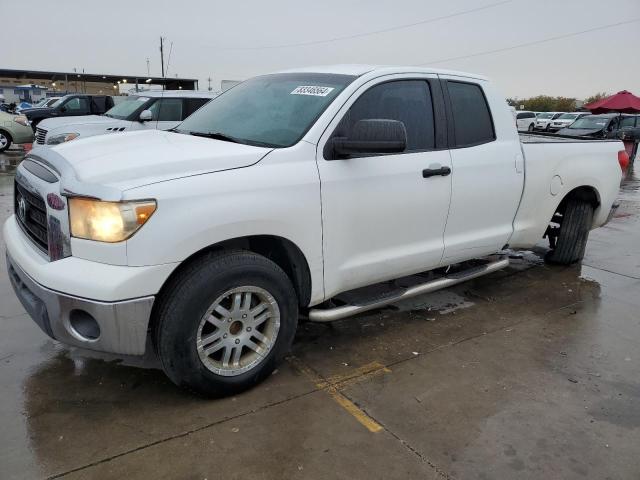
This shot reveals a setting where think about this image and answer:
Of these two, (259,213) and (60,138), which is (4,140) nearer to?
(60,138)

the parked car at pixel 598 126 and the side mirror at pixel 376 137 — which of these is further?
the parked car at pixel 598 126

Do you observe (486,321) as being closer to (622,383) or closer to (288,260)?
(622,383)

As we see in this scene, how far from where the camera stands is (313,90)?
11.9ft

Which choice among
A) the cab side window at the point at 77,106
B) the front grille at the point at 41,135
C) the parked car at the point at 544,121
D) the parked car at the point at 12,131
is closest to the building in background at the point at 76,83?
the parked car at the point at 544,121

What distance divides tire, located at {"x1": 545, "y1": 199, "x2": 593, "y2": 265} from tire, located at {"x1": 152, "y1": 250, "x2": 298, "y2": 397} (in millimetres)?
3627

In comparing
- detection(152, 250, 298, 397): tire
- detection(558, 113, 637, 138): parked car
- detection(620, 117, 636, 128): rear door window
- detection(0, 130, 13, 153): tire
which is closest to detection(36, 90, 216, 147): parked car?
detection(0, 130, 13, 153): tire

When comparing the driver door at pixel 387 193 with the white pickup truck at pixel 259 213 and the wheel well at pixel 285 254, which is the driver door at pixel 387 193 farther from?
the wheel well at pixel 285 254

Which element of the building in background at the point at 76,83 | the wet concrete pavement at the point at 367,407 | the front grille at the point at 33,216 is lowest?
the wet concrete pavement at the point at 367,407

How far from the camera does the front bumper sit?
2598mm

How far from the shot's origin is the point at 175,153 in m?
3.00

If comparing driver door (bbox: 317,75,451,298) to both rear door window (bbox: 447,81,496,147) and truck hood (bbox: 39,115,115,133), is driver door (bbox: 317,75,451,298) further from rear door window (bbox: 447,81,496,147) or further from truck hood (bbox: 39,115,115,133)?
truck hood (bbox: 39,115,115,133)

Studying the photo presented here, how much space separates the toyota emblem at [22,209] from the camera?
330cm

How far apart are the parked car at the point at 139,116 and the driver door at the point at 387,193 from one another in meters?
7.61

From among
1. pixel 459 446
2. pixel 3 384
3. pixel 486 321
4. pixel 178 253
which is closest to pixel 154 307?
pixel 178 253
